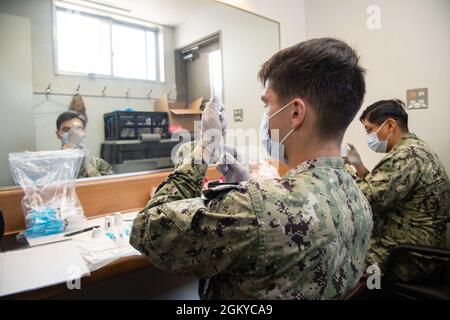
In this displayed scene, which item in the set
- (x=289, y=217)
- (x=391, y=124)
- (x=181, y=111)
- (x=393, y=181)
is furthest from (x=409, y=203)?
(x=181, y=111)

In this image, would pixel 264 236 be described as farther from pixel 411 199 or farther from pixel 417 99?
pixel 417 99

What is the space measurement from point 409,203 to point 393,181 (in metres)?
0.18

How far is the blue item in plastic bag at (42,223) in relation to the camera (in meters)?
1.18

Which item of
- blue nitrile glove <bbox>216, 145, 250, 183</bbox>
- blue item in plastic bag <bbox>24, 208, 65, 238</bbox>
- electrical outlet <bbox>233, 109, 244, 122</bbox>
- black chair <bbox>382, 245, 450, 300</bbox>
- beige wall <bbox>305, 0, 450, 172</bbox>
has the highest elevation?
beige wall <bbox>305, 0, 450, 172</bbox>

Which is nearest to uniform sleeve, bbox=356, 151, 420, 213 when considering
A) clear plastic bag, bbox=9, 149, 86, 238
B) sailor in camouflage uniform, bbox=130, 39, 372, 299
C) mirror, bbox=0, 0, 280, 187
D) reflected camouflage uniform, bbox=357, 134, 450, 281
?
reflected camouflage uniform, bbox=357, 134, 450, 281

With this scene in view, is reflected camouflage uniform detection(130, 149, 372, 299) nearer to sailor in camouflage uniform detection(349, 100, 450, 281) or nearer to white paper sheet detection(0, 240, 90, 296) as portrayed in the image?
white paper sheet detection(0, 240, 90, 296)

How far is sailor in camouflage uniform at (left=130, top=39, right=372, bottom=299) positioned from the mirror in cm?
116

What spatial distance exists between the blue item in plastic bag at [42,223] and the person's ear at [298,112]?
3.70ft

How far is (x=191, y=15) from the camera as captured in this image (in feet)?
6.55

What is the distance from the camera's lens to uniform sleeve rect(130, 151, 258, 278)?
54 cm

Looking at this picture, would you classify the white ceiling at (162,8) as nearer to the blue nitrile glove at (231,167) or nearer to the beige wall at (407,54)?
the beige wall at (407,54)

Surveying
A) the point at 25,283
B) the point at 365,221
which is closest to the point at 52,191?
the point at 25,283

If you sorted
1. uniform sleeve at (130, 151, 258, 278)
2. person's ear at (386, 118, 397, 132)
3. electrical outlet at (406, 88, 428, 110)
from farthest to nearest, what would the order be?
electrical outlet at (406, 88, 428, 110) < person's ear at (386, 118, 397, 132) < uniform sleeve at (130, 151, 258, 278)
